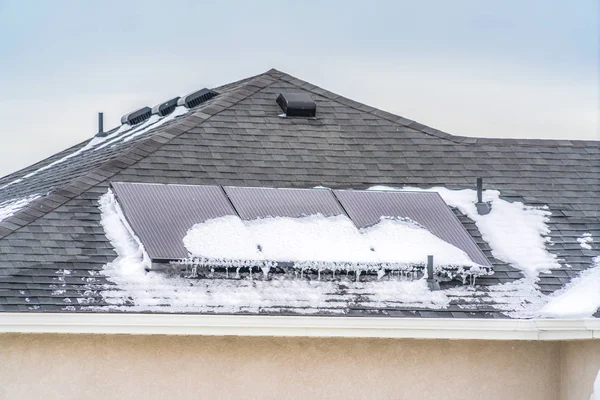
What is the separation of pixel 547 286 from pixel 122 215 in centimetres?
488

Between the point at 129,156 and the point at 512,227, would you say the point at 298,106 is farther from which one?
the point at 512,227

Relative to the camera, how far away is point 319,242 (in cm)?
1403

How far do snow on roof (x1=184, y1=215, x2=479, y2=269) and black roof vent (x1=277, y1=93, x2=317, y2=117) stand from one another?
2.91 metres

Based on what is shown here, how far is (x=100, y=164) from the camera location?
1593 cm

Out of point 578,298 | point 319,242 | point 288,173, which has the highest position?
point 288,173

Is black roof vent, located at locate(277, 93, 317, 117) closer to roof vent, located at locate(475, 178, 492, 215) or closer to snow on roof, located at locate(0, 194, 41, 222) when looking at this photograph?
roof vent, located at locate(475, 178, 492, 215)

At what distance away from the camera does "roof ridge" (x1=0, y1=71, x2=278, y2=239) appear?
13.8 m

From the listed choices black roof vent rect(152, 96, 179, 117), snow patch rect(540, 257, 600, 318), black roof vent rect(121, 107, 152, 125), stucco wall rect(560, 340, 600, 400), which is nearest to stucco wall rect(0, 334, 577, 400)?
stucco wall rect(560, 340, 600, 400)

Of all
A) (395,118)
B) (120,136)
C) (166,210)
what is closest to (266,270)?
(166,210)

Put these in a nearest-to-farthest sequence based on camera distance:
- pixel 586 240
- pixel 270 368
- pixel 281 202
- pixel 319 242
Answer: pixel 270 368
pixel 319 242
pixel 281 202
pixel 586 240

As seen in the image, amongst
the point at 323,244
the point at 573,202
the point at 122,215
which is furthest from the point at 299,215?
the point at 573,202

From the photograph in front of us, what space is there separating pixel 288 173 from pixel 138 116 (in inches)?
192

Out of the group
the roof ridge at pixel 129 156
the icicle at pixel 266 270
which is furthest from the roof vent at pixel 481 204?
the roof ridge at pixel 129 156

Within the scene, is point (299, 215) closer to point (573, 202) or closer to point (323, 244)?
point (323, 244)
